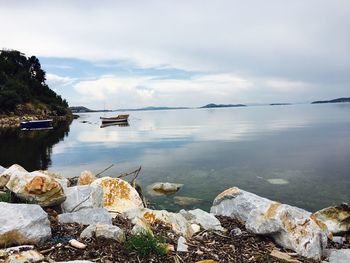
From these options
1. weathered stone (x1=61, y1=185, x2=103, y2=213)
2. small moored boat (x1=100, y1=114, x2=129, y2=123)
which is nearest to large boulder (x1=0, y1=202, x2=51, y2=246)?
weathered stone (x1=61, y1=185, x2=103, y2=213)

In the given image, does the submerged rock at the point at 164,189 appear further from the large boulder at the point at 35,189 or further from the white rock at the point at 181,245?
the white rock at the point at 181,245

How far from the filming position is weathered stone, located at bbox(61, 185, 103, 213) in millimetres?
9203

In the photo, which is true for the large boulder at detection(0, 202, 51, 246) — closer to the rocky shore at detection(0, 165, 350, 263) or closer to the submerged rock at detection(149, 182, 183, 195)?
the rocky shore at detection(0, 165, 350, 263)

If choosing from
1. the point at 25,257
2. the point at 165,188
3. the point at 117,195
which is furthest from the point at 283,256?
the point at 165,188

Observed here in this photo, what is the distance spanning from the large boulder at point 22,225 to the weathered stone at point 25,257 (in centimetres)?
52

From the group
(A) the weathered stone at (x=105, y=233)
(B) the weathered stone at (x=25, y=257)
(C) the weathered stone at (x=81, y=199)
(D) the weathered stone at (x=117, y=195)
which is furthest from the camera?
(D) the weathered stone at (x=117, y=195)

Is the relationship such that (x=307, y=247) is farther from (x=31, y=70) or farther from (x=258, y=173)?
(x=31, y=70)

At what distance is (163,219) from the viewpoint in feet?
27.4

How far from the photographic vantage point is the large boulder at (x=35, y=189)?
26.5 feet

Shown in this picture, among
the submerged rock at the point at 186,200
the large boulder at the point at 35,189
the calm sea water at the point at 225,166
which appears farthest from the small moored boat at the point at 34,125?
the large boulder at the point at 35,189

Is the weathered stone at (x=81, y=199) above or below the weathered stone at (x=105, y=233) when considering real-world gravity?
below

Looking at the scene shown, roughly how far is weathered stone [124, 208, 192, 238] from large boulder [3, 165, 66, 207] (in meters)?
1.90

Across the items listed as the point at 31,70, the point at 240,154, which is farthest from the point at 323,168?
the point at 31,70

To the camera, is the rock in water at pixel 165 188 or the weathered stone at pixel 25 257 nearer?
the weathered stone at pixel 25 257
